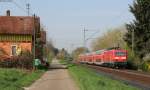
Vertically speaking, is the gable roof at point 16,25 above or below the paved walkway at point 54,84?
above

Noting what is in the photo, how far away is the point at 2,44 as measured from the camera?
60469 millimetres

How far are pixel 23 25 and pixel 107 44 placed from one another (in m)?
85.5

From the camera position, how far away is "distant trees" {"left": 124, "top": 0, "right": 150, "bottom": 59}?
69.7 meters

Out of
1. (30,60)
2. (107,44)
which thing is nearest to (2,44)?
(30,60)

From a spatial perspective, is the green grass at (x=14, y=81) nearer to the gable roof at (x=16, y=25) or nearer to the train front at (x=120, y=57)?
the gable roof at (x=16, y=25)

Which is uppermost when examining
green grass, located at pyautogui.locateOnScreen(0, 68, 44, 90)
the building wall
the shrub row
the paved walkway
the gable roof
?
the gable roof

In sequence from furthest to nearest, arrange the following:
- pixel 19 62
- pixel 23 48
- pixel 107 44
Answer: pixel 107 44
pixel 23 48
pixel 19 62

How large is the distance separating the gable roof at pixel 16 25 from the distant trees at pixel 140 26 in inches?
662

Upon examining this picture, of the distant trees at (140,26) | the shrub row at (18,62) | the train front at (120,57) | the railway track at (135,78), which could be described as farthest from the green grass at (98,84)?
the distant trees at (140,26)

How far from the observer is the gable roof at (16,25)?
6150 centimetres

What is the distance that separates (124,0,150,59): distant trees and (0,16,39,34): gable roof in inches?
662

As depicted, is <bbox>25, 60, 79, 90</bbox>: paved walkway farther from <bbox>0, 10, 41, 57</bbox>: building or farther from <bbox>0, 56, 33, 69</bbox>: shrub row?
<bbox>0, 10, 41, 57</bbox>: building

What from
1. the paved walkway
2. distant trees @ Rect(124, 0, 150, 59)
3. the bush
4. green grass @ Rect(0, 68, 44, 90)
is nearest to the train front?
distant trees @ Rect(124, 0, 150, 59)

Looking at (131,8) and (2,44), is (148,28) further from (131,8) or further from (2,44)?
(2,44)
